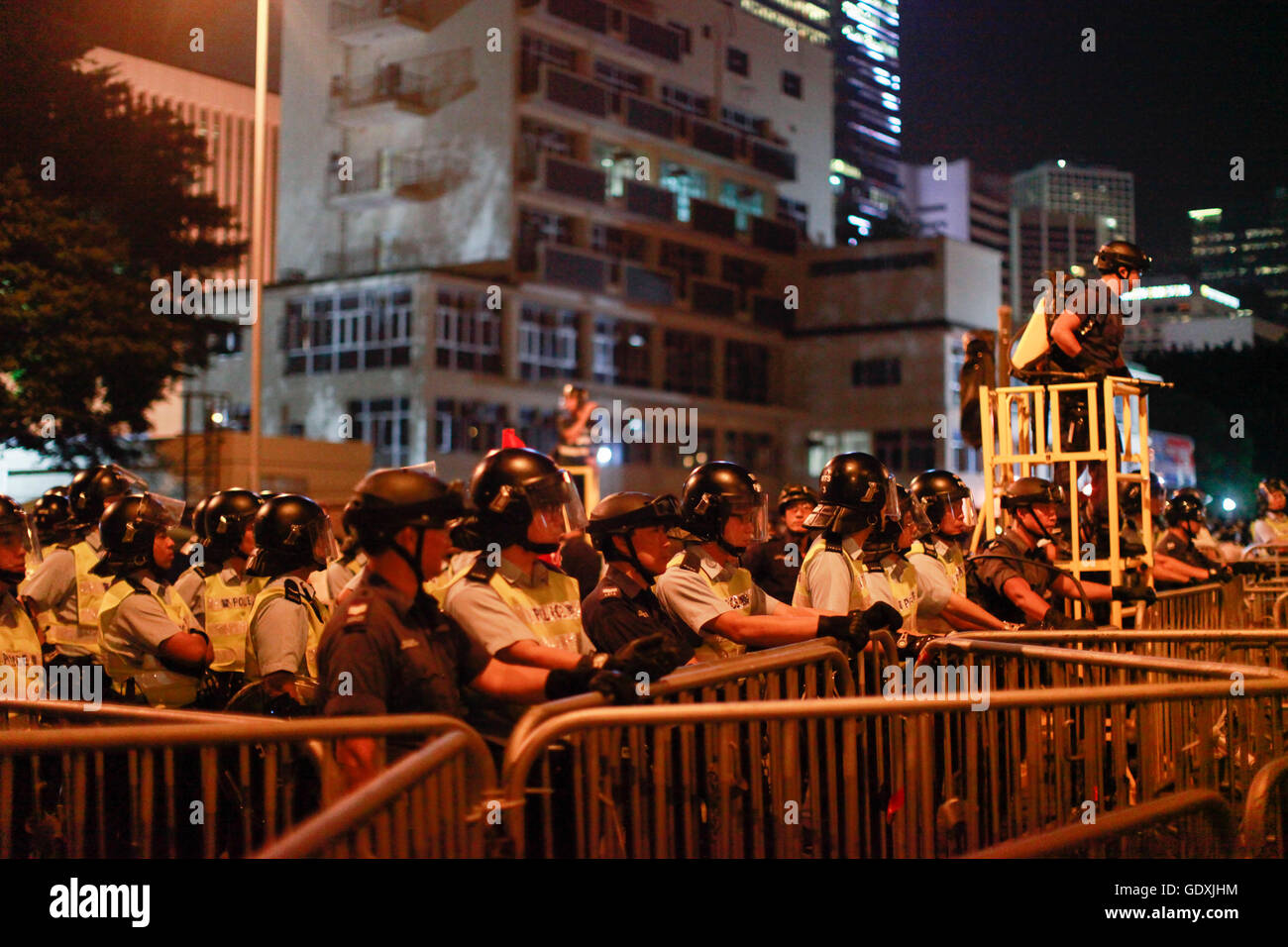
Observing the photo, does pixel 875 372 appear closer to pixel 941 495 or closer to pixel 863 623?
pixel 941 495

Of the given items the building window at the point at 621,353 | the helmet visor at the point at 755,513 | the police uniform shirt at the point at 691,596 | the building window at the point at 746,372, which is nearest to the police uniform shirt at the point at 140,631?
the police uniform shirt at the point at 691,596

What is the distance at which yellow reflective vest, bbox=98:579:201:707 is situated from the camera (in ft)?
19.1

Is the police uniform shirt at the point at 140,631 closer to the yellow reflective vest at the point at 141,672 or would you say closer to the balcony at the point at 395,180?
the yellow reflective vest at the point at 141,672

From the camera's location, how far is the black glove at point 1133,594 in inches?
285

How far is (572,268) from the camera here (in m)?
40.2

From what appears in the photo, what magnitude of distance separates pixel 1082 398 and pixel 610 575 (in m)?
4.31

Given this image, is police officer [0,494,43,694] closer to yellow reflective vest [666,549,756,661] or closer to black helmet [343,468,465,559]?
black helmet [343,468,465,559]

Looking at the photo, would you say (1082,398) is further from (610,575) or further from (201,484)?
(201,484)

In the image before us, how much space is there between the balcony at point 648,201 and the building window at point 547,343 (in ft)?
15.7

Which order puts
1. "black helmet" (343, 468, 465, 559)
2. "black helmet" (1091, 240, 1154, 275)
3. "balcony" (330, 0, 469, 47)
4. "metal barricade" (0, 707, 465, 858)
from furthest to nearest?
"balcony" (330, 0, 469, 47), "black helmet" (1091, 240, 1154, 275), "black helmet" (343, 468, 465, 559), "metal barricade" (0, 707, 465, 858)

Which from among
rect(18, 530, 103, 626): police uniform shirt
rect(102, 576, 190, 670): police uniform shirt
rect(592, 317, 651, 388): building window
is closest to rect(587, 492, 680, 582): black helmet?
rect(102, 576, 190, 670): police uniform shirt

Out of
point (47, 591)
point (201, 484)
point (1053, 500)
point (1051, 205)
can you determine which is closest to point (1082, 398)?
point (1053, 500)

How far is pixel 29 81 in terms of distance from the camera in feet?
69.1

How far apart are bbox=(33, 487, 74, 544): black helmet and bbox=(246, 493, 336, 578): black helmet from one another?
3.57 metres
